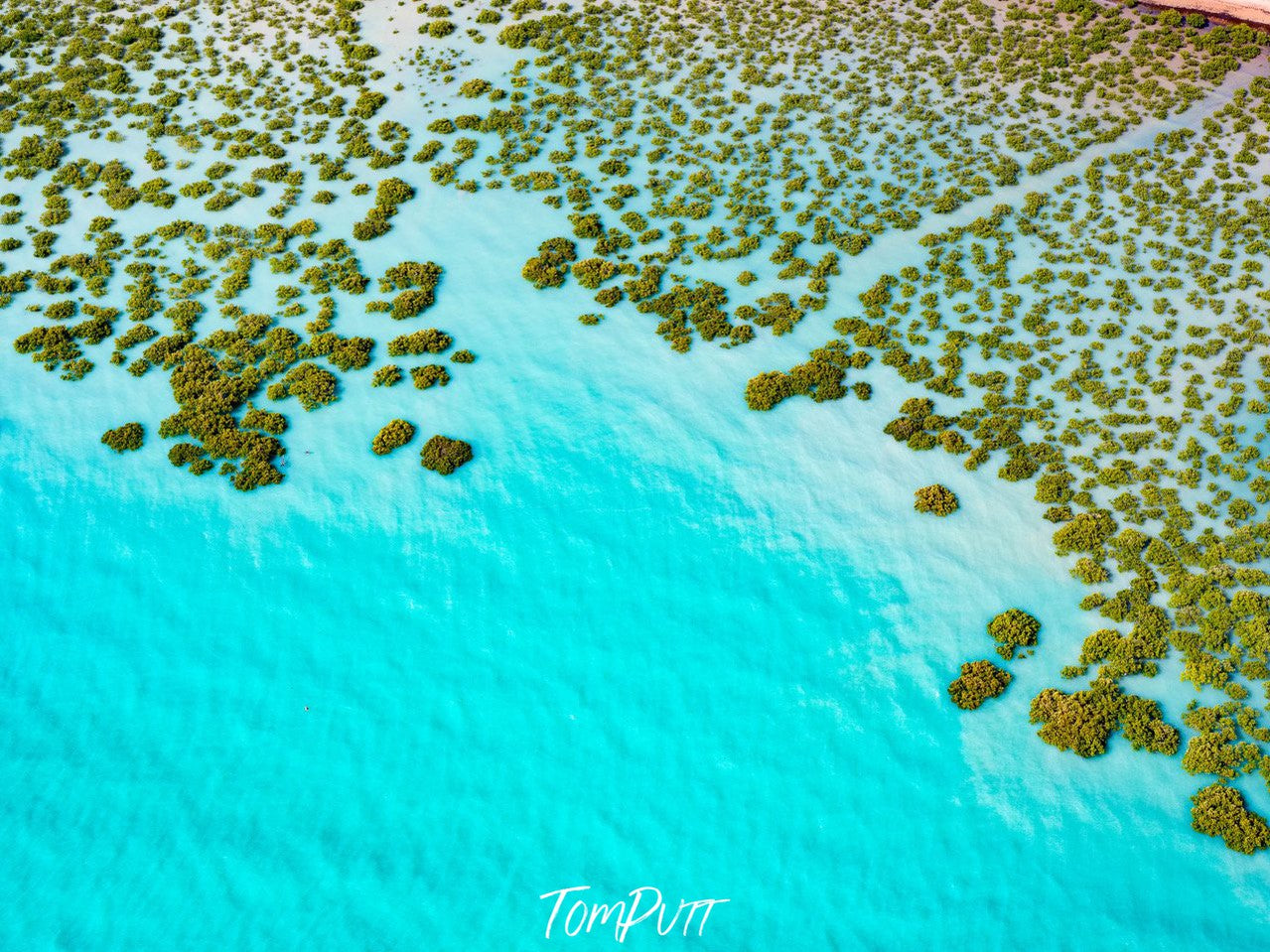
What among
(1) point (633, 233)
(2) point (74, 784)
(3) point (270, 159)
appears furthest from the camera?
(3) point (270, 159)

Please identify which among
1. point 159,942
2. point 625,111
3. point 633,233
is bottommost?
point 159,942

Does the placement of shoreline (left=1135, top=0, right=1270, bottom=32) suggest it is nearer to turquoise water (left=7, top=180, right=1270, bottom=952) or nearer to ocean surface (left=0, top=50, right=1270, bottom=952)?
ocean surface (left=0, top=50, right=1270, bottom=952)

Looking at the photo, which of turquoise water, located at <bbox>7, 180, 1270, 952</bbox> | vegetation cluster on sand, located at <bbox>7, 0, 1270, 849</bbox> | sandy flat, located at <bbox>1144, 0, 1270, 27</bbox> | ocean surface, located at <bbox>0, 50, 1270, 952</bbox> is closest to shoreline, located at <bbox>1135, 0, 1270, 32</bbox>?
sandy flat, located at <bbox>1144, 0, 1270, 27</bbox>

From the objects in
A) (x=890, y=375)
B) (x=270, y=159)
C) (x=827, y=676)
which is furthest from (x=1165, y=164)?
(x=270, y=159)

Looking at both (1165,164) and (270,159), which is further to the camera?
(270,159)

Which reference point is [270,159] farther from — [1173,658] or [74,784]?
[1173,658]

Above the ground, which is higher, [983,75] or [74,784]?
[983,75]

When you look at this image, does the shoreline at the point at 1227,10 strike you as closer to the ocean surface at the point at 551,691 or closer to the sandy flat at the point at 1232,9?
the sandy flat at the point at 1232,9
